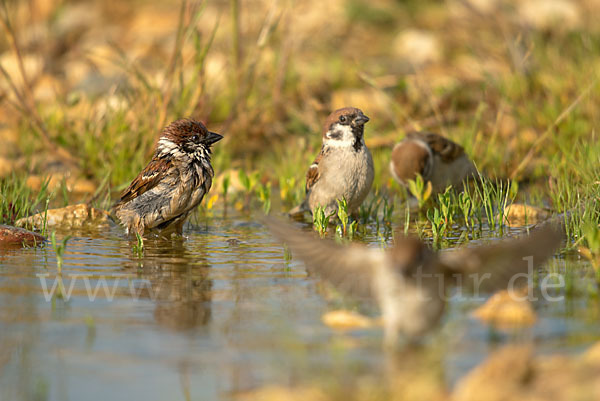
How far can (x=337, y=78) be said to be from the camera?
12836 mm

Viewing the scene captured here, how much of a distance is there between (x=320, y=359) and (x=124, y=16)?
655 inches

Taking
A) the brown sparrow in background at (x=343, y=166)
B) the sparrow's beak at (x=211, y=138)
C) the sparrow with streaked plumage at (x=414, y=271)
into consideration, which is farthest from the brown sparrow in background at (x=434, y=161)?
the sparrow with streaked plumage at (x=414, y=271)

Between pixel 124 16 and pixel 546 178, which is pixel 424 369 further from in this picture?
pixel 124 16

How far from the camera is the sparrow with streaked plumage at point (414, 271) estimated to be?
150 inches

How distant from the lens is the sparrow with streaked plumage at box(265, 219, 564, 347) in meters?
3.82

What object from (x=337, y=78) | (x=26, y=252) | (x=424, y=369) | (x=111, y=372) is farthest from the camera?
(x=337, y=78)

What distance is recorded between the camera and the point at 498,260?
160 inches

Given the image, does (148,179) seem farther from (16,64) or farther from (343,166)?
(16,64)

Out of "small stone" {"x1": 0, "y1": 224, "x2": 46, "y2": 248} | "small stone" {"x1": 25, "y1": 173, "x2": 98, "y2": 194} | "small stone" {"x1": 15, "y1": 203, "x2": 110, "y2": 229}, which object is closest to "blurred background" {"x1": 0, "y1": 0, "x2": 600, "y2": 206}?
"small stone" {"x1": 25, "y1": 173, "x2": 98, "y2": 194}

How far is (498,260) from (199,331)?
5.04 ft

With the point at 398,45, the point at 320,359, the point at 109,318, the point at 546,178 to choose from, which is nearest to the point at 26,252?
the point at 109,318

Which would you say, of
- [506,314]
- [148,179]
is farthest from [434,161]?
[506,314]

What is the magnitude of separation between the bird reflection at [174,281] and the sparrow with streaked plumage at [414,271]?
75cm

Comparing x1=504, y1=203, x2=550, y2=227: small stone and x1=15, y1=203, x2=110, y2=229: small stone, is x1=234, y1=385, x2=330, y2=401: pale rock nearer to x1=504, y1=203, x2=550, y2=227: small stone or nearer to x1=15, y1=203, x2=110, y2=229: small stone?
x1=15, y1=203, x2=110, y2=229: small stone
